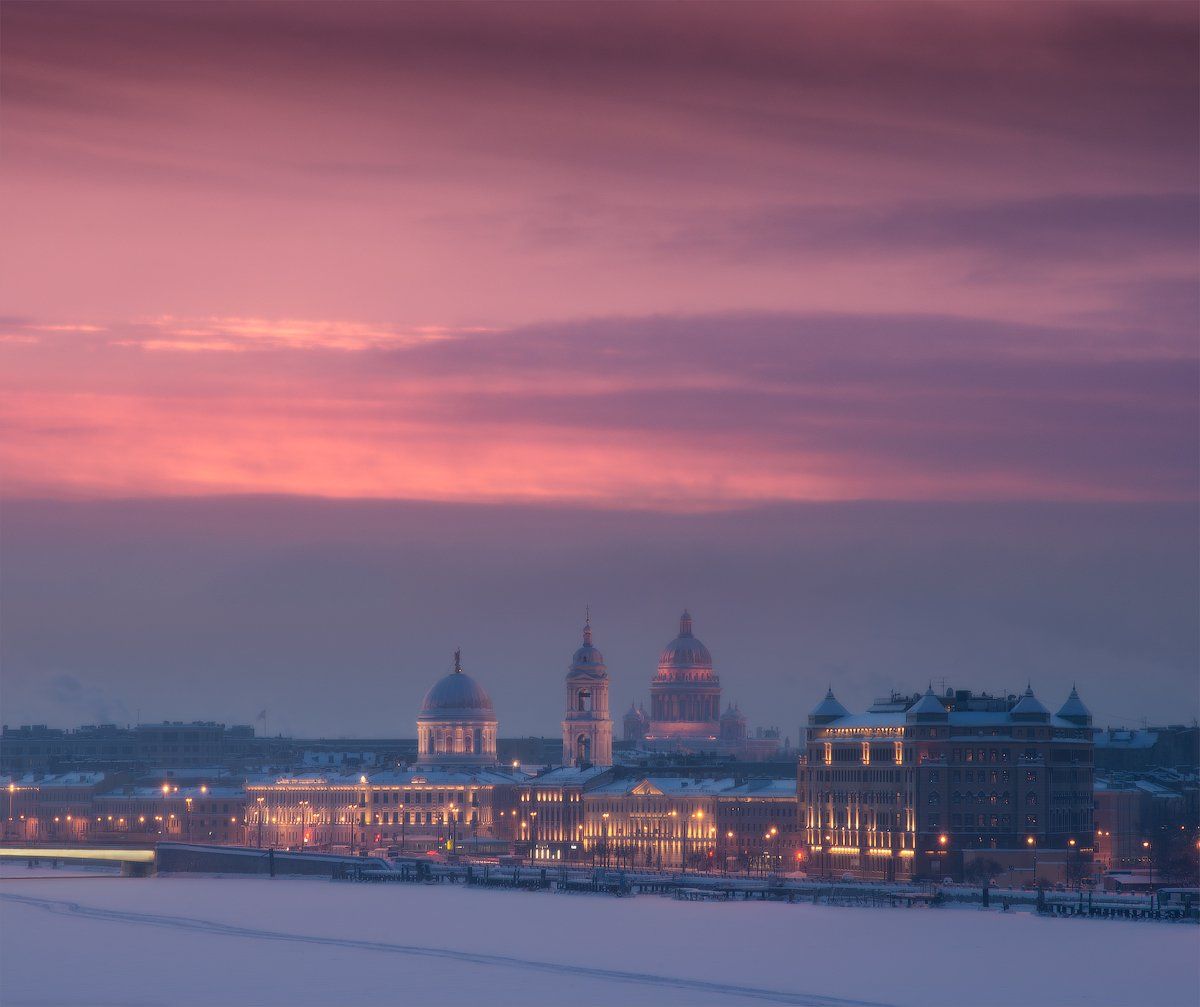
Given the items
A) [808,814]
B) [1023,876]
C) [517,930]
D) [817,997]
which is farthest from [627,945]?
[808,814]

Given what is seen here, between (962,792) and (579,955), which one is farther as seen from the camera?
(962,792)

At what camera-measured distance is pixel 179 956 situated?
125500 millimetres

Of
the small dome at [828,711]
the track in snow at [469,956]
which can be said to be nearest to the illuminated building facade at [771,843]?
the small dome at [828,711]

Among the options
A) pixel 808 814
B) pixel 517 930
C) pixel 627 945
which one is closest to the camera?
pixel 627 945

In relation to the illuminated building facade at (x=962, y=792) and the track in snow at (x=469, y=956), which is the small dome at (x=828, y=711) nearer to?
the illuminated building facade at (x=962, y=792)

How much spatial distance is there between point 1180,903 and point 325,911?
4240 centimetres

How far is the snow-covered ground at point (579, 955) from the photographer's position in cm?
10862

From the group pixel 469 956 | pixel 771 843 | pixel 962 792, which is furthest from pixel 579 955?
pixel 771 843

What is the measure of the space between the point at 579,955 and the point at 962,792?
50.7m

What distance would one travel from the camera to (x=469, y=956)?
407 ft

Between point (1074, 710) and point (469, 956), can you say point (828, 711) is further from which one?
point (469, 956)

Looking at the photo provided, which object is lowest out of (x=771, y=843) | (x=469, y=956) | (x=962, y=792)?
(x=469, y=956)

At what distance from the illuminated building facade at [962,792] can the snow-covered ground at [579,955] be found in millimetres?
16029

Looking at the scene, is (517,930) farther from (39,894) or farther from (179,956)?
(39,894)
